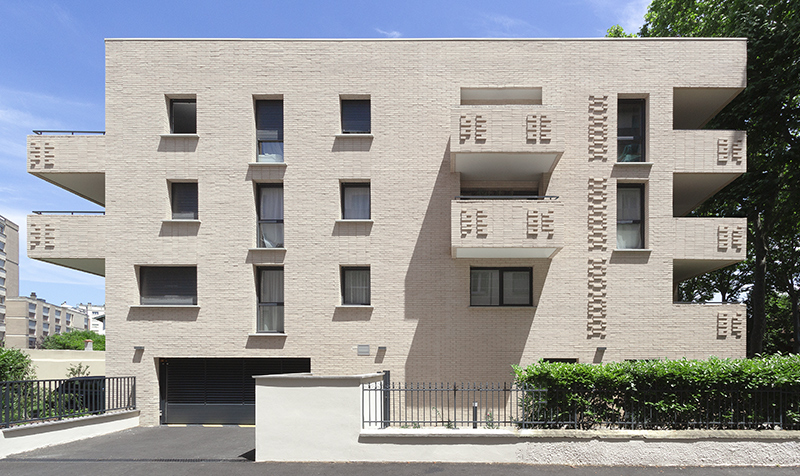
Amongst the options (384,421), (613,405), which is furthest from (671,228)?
(384,421)

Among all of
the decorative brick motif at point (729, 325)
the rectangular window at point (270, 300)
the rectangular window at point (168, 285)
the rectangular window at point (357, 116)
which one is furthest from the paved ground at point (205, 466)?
the rectangular window at point (357, 116)

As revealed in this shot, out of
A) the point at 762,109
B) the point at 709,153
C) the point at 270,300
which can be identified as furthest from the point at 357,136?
the point at 762,109

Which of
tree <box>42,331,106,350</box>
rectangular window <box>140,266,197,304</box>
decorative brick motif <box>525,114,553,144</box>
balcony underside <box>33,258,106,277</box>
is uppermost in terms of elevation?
decorative brick motif <box>525,114,553,144</box>

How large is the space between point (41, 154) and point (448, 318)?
44.9ft

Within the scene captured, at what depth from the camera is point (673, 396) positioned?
10023 mm

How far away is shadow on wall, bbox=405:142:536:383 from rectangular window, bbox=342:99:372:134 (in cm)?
282

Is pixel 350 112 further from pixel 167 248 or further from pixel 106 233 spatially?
pixel 106 233

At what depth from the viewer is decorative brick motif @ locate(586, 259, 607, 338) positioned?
570 inches

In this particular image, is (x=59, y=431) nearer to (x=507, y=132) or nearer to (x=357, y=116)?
(x=357, y=116)

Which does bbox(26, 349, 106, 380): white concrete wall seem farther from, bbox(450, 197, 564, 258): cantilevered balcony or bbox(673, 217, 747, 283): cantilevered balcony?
bbox(673, 217, 747, 283): cantilevered balcony

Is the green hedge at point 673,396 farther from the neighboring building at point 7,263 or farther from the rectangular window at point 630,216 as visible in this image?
the neighboring building at point 7,263

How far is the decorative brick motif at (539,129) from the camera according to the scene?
1355 centimetres

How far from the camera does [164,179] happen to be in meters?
15.2

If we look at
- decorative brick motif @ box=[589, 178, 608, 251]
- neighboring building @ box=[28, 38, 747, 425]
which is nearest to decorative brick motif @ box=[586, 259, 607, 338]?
neighboring building @ box=[28, 38, 747, 425]
